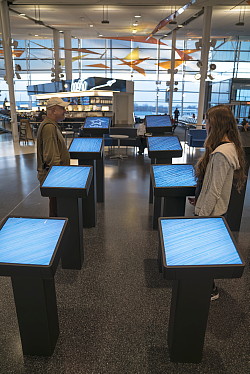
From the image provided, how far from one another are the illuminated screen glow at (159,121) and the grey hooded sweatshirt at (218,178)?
3.25m

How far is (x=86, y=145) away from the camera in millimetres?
Answer: 4020

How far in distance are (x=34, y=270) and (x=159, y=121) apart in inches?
171

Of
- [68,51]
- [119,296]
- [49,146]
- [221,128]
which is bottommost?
[119,296]

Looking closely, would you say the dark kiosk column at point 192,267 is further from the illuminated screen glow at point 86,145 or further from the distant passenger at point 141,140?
the distant passenger at point 141,140

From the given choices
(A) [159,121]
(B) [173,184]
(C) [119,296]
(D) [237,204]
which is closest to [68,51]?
(A) [159,121]

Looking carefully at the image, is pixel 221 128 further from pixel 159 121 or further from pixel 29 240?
pixel 159 121

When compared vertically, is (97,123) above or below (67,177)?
above

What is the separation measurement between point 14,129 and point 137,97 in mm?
11481

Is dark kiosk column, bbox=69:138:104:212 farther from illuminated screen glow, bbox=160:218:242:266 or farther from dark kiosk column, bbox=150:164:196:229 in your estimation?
illuminated screen glow, bbox=160:218:242:266

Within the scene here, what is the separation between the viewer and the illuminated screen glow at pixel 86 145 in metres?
3.89

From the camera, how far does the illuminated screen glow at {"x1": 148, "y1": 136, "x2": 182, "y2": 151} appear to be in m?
3.99

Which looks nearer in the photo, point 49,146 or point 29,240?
point 29,240

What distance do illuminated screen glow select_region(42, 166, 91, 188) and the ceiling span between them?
30.5 ft

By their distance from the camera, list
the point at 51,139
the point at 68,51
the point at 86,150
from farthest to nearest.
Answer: the point at 68,51, the point at 86,150, the point at 51,139
